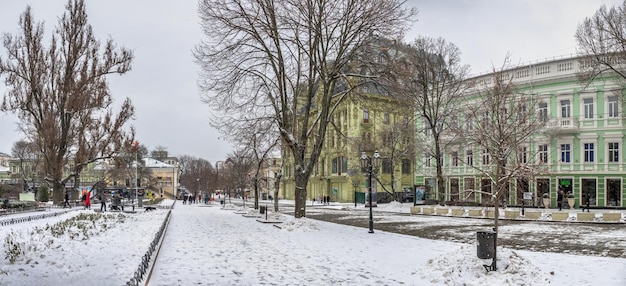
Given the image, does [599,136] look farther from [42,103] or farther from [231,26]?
[42,103]

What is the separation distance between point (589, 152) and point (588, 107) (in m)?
3.61

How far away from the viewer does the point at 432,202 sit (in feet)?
154

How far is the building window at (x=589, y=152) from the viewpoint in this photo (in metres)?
39.4

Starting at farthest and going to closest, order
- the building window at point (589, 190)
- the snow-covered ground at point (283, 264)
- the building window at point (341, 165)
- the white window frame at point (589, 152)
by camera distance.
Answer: the building window at point (341, 165), the white window frame at point (589, 152), the building window at point (589, 190), the snow-covered ground at point (283, 264)

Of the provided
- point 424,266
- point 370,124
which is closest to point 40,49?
point 424,266

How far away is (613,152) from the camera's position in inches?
1513

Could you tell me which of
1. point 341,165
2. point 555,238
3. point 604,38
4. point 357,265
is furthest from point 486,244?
point 341,165

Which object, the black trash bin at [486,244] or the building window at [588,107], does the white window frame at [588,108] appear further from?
the black trash bin at [486,244]

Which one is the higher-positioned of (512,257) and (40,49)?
(40,49)

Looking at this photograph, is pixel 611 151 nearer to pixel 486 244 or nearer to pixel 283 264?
pixel 486 244

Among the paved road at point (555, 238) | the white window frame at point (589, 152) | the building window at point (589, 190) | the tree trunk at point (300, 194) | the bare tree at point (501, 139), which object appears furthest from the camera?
the white window frame at point (589, 152)

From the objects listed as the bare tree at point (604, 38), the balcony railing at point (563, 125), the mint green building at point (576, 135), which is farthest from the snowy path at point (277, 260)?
the balcony railing at point (563, 125)

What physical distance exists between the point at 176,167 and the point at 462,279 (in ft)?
349

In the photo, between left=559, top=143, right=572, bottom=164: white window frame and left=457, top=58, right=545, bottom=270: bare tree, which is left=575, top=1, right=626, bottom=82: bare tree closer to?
left=457, top=58, right=545, bottom=270: bare tree
